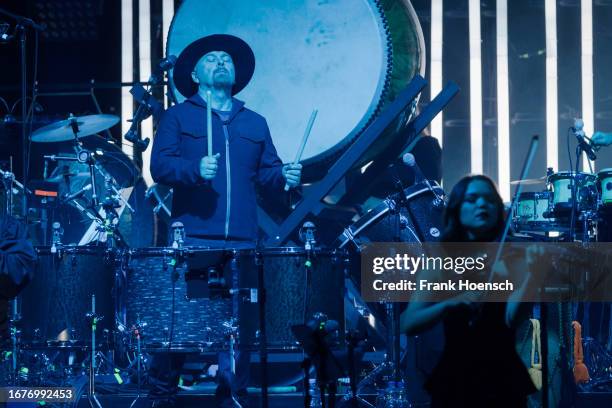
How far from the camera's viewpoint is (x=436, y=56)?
851 centimetres

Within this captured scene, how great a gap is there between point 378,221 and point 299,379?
1.29 m

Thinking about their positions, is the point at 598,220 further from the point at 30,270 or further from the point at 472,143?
the point at 30,270

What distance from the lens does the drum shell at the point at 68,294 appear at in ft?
20.3

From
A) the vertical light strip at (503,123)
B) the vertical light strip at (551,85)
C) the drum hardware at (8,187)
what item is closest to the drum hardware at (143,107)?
the drum hardware at (8,187)

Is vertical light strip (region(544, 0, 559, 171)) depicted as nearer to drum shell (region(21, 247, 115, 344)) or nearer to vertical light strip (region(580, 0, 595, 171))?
vertical light strip (region(580, 0, 595, 171))

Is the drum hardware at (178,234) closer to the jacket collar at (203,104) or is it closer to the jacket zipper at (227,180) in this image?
the jacket zipper at (227,180)

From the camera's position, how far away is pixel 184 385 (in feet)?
23.3

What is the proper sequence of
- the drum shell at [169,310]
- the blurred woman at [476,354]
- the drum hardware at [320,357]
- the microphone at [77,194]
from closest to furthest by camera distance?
the blurred woman at [476,354]
the drum hardware at [320,357]
the drum shell at [169,310]
the microphone at [77,194]

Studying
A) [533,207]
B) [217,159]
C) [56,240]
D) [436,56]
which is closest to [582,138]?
[533,207]

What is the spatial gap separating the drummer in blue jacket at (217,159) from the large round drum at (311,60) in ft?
3.07

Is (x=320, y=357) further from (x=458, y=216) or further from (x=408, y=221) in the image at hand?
(x=408, y=221)

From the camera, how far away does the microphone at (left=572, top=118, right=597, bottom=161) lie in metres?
7.30

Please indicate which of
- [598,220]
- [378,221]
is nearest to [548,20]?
[598,220]

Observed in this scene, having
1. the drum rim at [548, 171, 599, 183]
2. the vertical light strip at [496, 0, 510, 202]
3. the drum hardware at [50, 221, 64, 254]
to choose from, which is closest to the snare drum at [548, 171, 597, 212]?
the drum rim at [548, 171, 599, 183]
